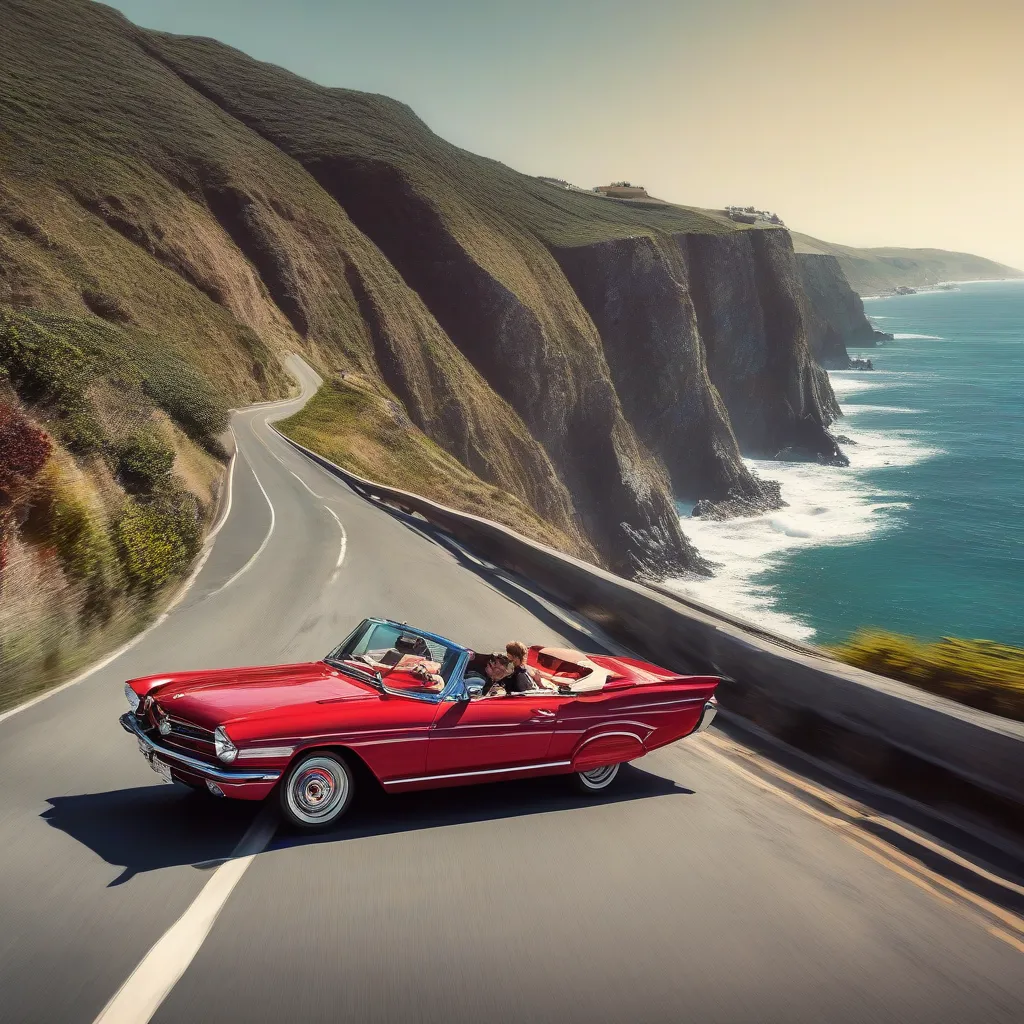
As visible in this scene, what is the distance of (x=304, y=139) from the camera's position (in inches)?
3359

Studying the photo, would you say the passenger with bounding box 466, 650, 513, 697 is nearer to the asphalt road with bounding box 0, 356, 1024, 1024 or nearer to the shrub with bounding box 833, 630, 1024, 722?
the asphalt road with bounding box 0, 356, 1024, 1024

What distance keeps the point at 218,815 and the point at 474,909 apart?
1968mm

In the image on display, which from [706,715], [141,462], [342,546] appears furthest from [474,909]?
[342,546]

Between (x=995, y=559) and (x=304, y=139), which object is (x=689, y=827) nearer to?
(x=995, y=559)

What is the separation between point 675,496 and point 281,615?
68.8 m

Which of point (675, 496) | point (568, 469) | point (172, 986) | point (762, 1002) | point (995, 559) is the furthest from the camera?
point (675, 496)

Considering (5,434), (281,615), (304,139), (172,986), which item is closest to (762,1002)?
(172,986)

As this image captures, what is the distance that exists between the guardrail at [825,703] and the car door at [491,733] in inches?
107

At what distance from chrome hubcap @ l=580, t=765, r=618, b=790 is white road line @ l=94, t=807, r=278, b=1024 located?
2.53 meters

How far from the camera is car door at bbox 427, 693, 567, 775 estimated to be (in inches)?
239

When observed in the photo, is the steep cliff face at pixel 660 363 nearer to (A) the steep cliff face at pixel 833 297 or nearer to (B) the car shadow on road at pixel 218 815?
(B) the car shadow on road at pixel 218 815

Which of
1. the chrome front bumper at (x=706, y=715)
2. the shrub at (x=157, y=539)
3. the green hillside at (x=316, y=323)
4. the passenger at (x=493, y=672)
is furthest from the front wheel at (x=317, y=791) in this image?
the shrub at (x=157, y=539)

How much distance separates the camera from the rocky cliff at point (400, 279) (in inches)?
1991

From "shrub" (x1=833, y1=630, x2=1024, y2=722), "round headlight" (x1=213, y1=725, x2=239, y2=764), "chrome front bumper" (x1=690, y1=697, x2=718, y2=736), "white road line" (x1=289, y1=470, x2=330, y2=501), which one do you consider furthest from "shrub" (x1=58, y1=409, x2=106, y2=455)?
"white road line" (x1=289, y1=470, x2=330, y2=501)
